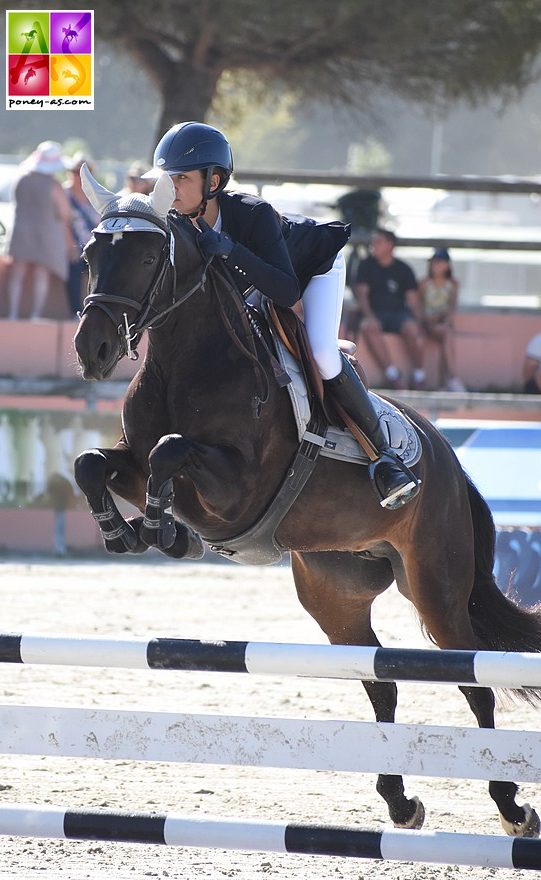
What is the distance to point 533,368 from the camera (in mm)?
11016

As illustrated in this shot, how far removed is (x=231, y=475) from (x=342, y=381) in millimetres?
633

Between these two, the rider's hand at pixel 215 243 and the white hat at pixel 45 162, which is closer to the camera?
the rider's hand at pixel 215 243

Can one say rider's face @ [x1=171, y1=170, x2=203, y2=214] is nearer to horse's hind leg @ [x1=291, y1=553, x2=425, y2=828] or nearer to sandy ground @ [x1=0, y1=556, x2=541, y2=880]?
horse's hind leg @ [x1=291, y1=553, x2=425, y2=828]

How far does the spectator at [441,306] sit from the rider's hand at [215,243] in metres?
7.15

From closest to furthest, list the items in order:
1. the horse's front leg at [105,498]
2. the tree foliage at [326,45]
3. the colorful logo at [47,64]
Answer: the horse's front leg at [105,498] < the colorful logo at [47,64] < the tree foliage at [326,45]

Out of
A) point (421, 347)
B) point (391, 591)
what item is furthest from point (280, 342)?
point (421, 347)

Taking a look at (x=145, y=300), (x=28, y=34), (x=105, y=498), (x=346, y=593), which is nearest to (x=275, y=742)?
(x=105, y=498)

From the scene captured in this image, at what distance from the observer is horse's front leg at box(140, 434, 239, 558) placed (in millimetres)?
3887

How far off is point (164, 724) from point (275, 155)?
204 feet

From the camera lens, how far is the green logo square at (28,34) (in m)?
5.95

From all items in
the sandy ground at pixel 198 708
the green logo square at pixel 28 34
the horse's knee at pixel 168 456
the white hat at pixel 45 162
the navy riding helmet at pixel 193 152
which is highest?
the green logo square at pixel 28 34

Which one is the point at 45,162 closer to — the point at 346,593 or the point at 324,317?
the point at 346,593

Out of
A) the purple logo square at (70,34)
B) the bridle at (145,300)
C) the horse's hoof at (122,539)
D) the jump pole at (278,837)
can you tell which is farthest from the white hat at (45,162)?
the jump pole at (278,837)

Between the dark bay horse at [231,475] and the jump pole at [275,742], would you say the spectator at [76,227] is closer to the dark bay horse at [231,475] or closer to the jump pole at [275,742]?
the dark bay horse at [231,475]
